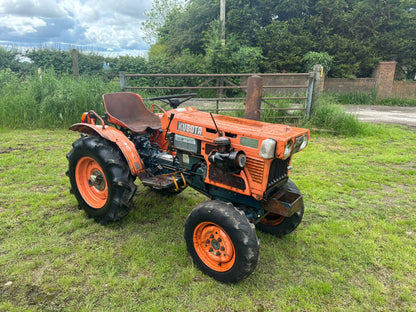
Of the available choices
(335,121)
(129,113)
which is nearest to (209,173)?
(129,113)

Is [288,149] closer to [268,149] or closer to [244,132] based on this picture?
[268,149]

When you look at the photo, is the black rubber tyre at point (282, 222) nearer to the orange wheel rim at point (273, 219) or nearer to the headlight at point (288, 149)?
the orange wheel rim at point (273, 219)

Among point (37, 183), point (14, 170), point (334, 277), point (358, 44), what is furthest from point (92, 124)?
point (358, 44)

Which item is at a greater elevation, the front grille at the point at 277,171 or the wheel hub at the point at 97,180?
the front grille at the point at 277,171

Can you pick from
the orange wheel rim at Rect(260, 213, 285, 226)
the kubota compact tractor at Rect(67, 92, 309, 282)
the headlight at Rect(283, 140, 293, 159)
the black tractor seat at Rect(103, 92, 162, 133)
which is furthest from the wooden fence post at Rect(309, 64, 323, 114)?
the headlight at Rect(283, 140, 293, 159)

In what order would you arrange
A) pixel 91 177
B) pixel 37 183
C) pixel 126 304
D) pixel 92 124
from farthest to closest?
pixel 37 183, pixel 92 124, pixel 91 177, pixel 126 304

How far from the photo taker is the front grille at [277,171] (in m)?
2.48

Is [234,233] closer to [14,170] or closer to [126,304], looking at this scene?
[126,304]

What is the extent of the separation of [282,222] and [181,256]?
3.52 feet

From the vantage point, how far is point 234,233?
7.37 ft

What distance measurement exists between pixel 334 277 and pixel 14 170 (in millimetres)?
4621

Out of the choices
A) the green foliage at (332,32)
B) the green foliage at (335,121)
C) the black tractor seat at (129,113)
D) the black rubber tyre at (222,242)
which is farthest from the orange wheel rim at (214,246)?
the green foliage at (332,32)

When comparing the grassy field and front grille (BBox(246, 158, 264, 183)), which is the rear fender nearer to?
the grassy field

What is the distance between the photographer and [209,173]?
103 inches
